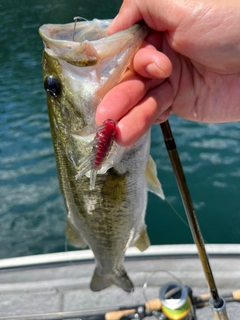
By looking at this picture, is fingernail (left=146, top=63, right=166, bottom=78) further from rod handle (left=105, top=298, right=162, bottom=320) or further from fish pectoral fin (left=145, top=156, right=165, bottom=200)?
rod handle (left=105, top=298, right=162, bottom=320)

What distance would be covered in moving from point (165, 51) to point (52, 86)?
0.53m

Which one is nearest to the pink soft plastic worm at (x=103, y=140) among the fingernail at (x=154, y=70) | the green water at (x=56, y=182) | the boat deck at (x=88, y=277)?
the fingernail at (x=154, y=70)

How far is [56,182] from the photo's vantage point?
5.92m

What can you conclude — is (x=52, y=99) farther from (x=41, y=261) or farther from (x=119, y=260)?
(x=41, y=261)

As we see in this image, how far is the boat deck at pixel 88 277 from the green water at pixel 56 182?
134 cm

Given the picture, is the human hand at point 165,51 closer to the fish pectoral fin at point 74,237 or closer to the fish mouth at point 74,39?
the fish mouth at point 74,39

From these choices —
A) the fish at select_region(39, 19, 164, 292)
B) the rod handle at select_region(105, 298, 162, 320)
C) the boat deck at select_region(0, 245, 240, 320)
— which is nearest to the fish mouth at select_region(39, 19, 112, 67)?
the fish at select_region(39, 19, 164, 292)

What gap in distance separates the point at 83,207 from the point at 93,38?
0.80 meters

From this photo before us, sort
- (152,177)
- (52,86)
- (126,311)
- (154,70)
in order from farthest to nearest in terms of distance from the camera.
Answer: (126,311) < (152,177) < (52,86) < (154,70)

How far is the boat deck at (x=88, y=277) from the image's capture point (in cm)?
310

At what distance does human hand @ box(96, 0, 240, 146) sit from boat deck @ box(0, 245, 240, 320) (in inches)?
69.3

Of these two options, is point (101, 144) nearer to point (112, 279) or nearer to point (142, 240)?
point (142, 240)

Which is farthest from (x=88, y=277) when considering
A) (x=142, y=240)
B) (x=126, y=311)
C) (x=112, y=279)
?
(x=142, y=240)

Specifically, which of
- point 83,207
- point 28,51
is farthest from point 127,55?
point 28,51
